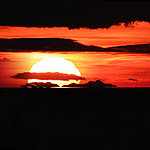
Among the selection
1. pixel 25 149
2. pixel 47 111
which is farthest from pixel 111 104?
pixel 25 149

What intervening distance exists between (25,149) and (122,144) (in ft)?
19.6

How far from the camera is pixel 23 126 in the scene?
3100 centimetres

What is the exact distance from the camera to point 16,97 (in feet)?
139

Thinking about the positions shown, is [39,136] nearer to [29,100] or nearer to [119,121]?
[119,121]

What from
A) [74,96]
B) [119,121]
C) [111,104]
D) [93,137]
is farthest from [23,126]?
[74,96]

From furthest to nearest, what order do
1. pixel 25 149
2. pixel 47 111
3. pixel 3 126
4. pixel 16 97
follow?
pixel 16 97 → pixel 47 111 → pixel 3 126 → pixel 25 149

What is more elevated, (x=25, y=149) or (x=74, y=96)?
(x=74, y=96)

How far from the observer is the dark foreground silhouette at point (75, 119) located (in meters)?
27.8

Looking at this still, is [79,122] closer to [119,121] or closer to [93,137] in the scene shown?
[119,121]

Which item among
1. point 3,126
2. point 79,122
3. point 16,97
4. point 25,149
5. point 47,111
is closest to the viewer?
point 25,149

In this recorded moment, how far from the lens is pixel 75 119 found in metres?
36.4

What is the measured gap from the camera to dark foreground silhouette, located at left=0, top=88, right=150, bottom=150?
2777 cm

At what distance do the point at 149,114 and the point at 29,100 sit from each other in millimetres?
10842

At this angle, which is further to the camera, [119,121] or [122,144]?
[119,121]
